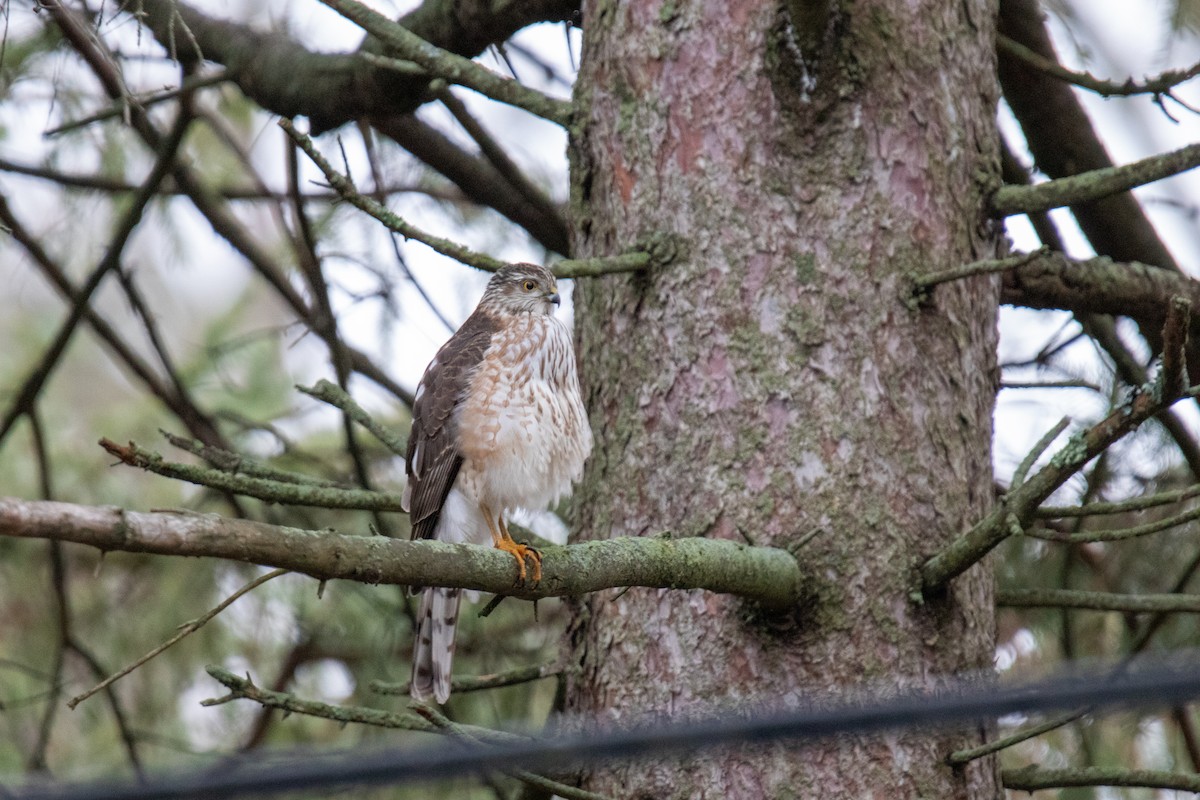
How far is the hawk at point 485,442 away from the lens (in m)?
3.87

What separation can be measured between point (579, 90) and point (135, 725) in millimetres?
4451

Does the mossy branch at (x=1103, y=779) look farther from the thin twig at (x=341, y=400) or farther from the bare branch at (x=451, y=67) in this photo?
the bare branch at (x=451, y=67)

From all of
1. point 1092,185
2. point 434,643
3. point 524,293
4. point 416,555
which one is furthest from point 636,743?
point 524,293

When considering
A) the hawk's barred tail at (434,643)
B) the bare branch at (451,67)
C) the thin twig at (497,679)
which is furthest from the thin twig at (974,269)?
the hawk's barred tail at (434,643)

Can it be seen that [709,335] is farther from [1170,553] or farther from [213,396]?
[213,396]

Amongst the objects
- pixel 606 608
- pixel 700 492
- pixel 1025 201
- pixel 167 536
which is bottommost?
pixel 167 536

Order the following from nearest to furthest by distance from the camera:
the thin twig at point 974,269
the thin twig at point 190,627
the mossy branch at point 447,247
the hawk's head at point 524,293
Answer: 1. the thin twig at point 190,627
2. the mossy branch at point 447,247
3. the thin twig at point 974,269
4. the hawk's head at point 524,293

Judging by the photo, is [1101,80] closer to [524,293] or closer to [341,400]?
[524,293]

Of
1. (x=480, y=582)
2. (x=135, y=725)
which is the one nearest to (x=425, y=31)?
(x=480, y=582)

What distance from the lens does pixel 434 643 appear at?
4.17 meters

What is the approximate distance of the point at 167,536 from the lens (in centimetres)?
184

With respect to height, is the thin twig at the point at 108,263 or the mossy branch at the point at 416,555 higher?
the thin twig at the point at 108,263

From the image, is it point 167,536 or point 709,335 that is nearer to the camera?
point 167,536

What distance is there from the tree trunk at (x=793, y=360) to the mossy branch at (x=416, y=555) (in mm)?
249
